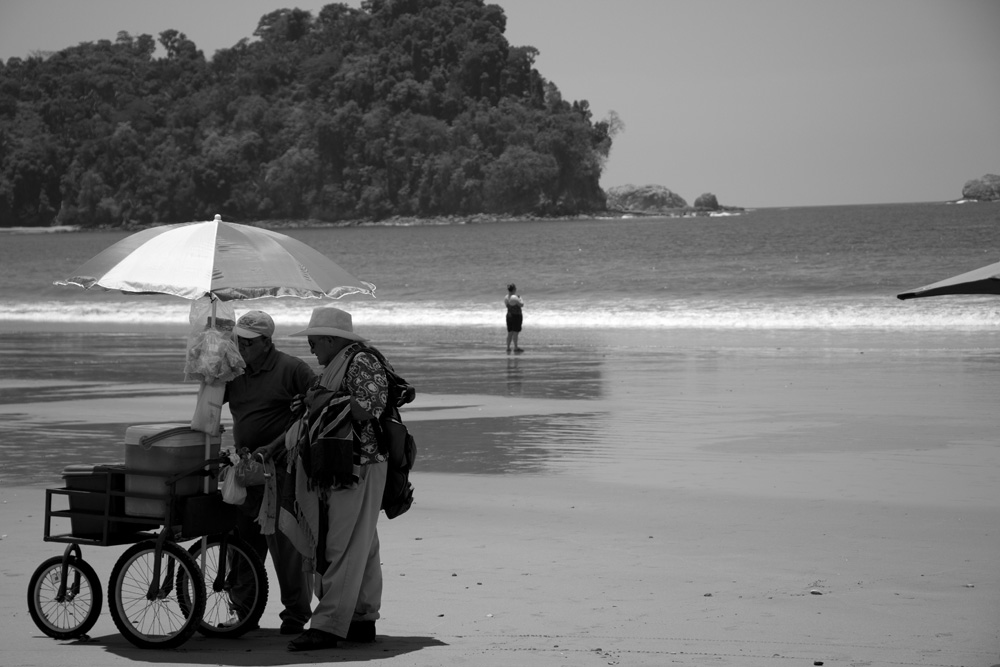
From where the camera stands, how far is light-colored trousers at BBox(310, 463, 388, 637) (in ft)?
18.8

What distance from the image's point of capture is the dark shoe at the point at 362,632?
5.86 m

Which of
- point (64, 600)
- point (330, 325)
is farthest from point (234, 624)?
point (330, 325)

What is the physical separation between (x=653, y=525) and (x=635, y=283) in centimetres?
4650

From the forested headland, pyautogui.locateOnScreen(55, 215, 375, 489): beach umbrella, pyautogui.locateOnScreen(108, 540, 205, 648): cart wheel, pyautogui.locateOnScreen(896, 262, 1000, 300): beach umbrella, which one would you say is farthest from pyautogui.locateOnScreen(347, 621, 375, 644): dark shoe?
the forested headland

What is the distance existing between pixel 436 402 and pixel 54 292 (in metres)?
38.2

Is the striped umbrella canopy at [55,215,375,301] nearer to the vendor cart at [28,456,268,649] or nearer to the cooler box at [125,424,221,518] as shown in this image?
the cooler box at [125,424,221,518]

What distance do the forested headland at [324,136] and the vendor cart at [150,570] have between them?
15412 cm

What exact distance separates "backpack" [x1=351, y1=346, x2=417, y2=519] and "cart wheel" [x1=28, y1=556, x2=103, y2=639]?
1390mm

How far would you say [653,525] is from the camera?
27.3 feet

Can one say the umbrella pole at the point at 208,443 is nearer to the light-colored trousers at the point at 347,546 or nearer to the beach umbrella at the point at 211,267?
the beach umbrella at the point at 211,267

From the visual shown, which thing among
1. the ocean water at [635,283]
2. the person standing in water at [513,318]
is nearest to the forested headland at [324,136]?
the ocean water at [635,283]

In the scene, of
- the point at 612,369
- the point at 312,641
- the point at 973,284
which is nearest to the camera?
the point at 973,284

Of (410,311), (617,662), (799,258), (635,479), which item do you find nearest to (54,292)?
(410,311)

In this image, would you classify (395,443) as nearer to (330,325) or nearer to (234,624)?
(330,325)
